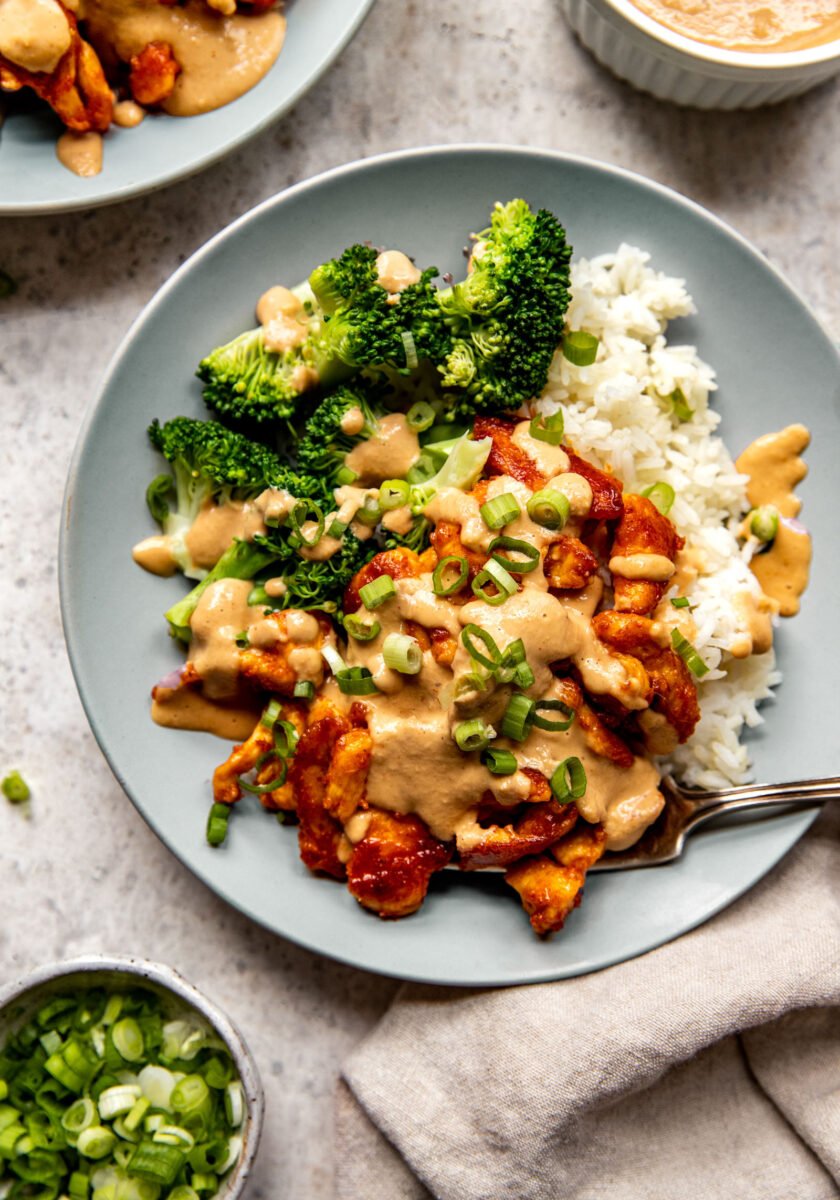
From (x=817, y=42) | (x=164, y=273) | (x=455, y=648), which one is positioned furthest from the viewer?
(x=164, y=273)

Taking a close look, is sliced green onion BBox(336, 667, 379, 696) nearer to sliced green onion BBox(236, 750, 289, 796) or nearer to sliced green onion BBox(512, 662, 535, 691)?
sliced green onion BBox(236, 750, 289, 796)

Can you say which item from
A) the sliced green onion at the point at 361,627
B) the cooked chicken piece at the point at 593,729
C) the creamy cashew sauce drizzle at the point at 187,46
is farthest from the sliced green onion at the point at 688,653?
Answer: the creamy cashew sauce drizzle at the point at 187,46

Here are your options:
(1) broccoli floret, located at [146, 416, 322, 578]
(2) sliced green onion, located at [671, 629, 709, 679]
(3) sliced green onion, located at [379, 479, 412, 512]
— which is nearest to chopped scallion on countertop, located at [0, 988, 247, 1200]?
(1) broccoli floret, located at [146, 416, 322, 578]

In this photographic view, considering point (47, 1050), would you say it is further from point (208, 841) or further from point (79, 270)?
point (79, 270)

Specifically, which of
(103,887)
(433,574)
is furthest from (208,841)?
(433,574)

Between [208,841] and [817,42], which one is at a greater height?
[817,42]

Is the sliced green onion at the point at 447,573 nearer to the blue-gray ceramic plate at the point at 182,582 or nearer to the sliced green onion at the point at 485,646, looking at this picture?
the sliced green onion at the point at 485,646

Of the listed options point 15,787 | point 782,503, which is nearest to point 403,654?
point 782,503

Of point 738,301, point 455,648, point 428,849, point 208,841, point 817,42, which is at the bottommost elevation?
point 208,841
